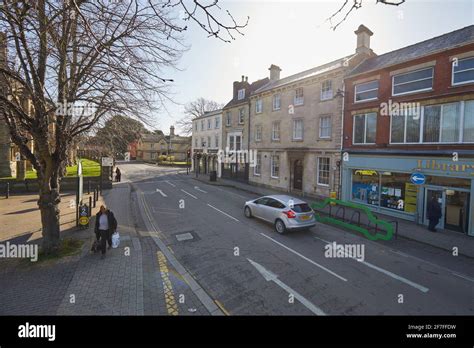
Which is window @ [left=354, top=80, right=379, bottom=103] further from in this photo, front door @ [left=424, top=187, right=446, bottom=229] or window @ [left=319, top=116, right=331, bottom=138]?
front door @ [left=424, top=187, right=446, bottom=229]

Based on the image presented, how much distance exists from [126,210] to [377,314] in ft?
43.6

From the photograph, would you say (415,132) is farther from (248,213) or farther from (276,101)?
(276,101)

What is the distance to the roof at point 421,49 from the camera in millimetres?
11770

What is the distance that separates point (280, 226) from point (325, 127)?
10.5 m

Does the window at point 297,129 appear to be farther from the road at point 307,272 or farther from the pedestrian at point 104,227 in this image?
the pedestrian at point 104,227

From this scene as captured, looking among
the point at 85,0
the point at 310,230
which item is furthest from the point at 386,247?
the point at 85,0

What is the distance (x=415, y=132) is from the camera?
13.0m

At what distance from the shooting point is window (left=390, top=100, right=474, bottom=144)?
36.5 feet

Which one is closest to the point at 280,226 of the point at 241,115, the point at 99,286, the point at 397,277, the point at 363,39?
the point at 397,277

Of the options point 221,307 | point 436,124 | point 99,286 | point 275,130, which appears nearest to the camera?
point 221,307

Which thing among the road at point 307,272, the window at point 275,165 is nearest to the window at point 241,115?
the window at point 275,165

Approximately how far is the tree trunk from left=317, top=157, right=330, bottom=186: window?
621 inches
